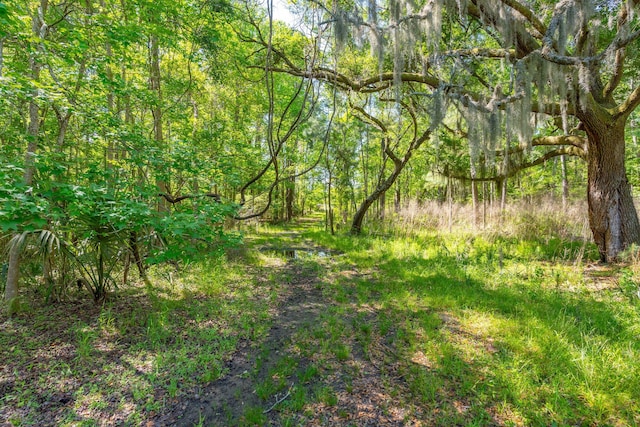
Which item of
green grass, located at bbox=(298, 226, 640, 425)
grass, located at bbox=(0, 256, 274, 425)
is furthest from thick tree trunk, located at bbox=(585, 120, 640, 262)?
grass, located at bbox=(0, 256, 274, 425)

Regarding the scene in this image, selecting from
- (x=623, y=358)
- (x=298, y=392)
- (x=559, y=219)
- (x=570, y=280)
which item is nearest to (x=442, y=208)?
(x=559, y=219)

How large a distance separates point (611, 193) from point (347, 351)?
17.3ft

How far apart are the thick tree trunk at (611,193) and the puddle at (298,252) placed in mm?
5072

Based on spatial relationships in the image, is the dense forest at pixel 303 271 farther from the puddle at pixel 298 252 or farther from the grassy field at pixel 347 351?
the puddle at pixel 298 252

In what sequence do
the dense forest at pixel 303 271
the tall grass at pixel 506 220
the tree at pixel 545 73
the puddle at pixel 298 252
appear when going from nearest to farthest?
the dense forest at pixel 303 271 → the tree at pixel 545 73 → the tall grass at pixel 506 220 → the puddle at pixel 298 252

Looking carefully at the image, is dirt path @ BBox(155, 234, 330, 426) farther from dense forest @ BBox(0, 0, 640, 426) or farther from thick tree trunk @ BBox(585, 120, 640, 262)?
thick tree trunk @ BBox(585, 120, 640, 262)

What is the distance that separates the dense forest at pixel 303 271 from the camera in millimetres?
1909

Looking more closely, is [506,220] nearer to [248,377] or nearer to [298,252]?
[298,252]

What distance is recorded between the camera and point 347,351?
2.48 metres

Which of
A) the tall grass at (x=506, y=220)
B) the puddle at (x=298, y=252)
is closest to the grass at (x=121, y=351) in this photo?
the puddle at (x=298, y=252)

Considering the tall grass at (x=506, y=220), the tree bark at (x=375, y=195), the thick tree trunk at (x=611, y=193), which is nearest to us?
the thick tree trunk at (x=611, y=193)

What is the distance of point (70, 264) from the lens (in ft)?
10.2

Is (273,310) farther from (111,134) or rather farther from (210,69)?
(210,69)

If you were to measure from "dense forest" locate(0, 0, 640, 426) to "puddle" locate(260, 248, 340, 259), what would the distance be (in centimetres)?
Result: 24
